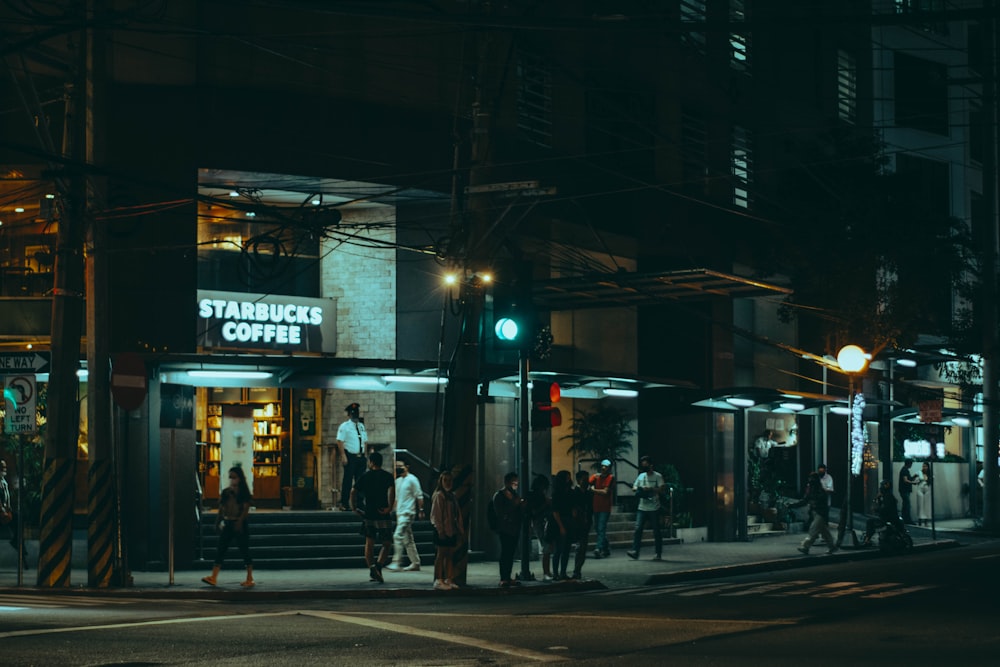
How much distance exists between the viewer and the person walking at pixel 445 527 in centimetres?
1989

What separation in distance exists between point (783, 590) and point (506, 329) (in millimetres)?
5377

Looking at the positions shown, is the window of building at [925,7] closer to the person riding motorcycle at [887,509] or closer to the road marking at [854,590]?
the person riding motorcycle at [887,509]

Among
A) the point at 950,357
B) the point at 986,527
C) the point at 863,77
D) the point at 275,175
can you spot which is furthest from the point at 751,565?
the point at 863,77

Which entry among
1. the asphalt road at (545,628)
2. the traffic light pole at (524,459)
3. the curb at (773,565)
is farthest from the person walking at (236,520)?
the curb at (773,565)

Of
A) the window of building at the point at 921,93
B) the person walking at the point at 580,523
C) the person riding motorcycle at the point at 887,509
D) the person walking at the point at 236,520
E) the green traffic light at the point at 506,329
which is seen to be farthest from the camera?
the window of building at the point at 921,93

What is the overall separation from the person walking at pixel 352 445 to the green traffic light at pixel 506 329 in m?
5.12

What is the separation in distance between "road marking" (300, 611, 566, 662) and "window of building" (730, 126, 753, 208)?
2163 centimetres

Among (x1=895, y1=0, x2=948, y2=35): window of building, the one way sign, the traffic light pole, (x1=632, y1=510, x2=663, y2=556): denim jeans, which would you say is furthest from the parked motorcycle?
(x1=895, y1=0, x2=948, y2=35): window of building

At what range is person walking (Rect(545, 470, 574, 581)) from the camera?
70.1 feet

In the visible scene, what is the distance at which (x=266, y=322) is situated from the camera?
25.3m

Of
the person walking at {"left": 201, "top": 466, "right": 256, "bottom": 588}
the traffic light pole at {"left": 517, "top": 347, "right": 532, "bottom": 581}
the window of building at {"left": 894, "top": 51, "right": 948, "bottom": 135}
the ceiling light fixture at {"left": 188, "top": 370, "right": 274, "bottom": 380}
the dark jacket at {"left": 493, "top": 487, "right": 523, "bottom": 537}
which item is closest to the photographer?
the person walking at {"left": 201, "top": 466, "right": 256, "bottom": 588}

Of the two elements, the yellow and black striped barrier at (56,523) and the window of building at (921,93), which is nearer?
the yellow and black striped barrier at (56,523)

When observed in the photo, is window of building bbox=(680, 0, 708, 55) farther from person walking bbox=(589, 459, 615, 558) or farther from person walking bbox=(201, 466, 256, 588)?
person walking bbox=(201, 466, 256, 588)

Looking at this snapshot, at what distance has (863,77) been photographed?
4200 centimetres
